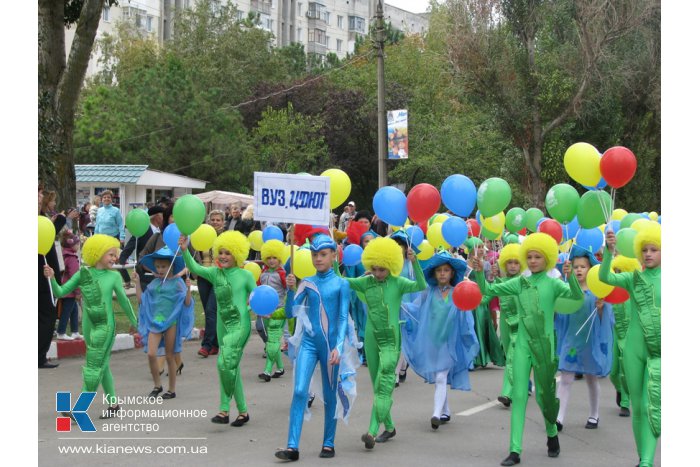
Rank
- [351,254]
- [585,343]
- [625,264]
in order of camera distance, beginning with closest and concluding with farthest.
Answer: [625,264], [585,343], [351,254]

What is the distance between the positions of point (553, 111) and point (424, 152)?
36.5ft

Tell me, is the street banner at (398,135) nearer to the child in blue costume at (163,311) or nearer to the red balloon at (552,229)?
the red balloon at (552,229)

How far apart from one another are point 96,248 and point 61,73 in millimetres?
7179

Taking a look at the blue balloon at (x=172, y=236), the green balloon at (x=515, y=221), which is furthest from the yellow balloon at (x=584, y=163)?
the green balloon at (x=515, y=221)

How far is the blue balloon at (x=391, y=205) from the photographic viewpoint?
28.8 ft

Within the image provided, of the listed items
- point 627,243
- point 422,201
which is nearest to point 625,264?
point 627,243

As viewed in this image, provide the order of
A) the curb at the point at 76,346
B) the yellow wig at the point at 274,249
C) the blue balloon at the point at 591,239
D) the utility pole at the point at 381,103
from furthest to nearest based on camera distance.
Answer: the utility pole at the point at 381,103 → the curb at the point at 76,346 → the yellow wig at the point at 274,249 → the blue balloon at the point at 591,239

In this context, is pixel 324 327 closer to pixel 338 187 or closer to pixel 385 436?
pixel 385 436

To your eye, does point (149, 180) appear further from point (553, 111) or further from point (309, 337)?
point (309, 337)

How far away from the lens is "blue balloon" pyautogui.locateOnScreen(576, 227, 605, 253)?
955 cm

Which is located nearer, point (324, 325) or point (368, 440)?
point (324, 325)

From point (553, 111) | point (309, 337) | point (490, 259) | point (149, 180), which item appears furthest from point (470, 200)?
point (149, 180)

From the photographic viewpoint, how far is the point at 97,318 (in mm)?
8281

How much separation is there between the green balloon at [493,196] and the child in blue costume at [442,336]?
0.58 metres
